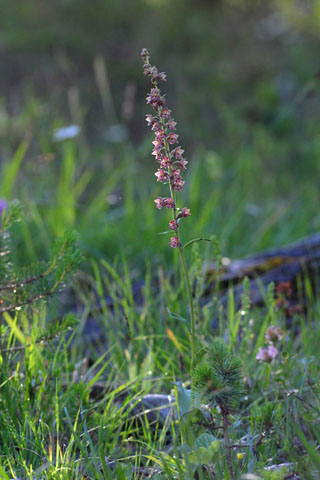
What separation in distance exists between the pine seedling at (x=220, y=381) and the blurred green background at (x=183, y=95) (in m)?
2.16

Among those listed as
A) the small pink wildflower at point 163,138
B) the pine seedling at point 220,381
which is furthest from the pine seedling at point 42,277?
the pine seedling at point 220,381

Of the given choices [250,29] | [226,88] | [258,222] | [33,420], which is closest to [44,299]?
[33,420]

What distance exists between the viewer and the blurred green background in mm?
3875

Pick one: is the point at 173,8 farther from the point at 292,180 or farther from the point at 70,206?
the point at 70,206

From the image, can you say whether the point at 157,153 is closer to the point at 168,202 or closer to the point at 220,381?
the point at 168,202

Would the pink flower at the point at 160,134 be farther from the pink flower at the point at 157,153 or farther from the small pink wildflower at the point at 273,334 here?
the small pink wildflower at the point at 273,334

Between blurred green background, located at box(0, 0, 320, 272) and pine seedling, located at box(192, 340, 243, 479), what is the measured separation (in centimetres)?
216

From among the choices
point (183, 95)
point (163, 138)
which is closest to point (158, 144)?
point (163, 138)

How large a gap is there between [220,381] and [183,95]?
532cm

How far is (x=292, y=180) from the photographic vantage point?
4344 mm

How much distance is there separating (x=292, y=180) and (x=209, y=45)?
9.89 feet

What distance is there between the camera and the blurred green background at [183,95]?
388 cm

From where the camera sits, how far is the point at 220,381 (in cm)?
108

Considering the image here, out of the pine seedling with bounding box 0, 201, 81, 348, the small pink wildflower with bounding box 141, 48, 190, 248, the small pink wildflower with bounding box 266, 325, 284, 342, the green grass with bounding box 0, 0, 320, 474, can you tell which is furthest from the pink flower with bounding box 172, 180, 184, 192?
the small pink wildflower with bounding box 266, 325, 284, 342
